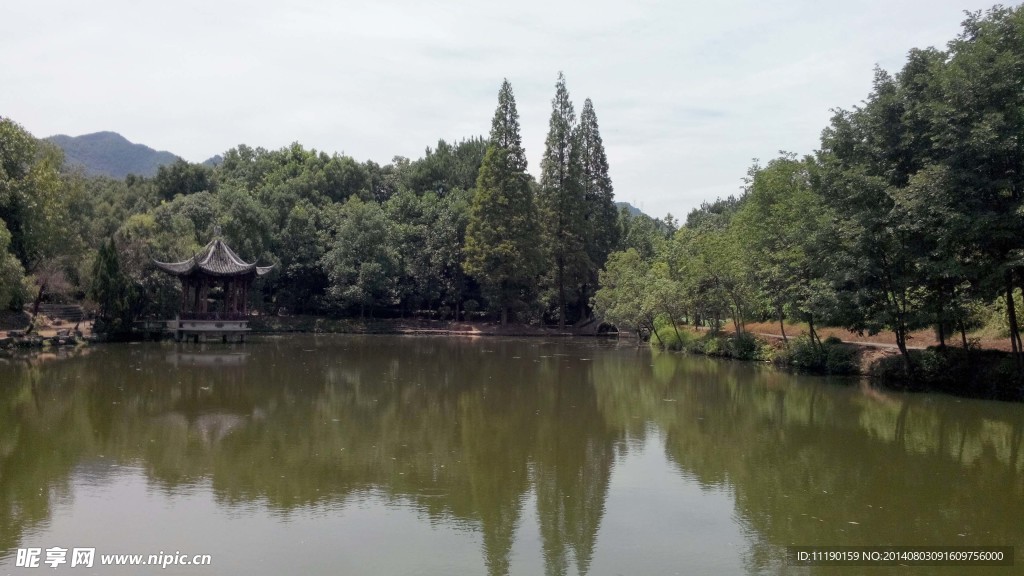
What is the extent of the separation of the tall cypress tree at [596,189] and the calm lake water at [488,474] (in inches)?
1318

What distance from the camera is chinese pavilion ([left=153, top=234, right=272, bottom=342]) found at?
35.8m

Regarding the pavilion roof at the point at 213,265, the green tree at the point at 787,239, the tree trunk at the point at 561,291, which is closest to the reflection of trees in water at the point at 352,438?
the green tree at the point at 787,239

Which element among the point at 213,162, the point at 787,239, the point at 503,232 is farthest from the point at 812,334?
the point at 213,162

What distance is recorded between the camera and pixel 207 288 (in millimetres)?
37375

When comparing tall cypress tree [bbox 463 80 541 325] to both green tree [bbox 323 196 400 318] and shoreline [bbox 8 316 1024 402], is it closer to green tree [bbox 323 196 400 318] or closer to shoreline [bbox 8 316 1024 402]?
green tree [bbox 323 196 400 318]

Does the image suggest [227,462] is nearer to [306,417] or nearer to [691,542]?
[306,417]

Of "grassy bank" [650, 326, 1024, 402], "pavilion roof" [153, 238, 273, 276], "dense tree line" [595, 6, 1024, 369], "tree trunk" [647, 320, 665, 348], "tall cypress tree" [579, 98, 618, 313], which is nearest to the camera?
"dense tree line" [595, 6, 1024, 369]

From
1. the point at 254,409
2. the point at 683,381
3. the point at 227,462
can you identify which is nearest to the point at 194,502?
the point at 227,462

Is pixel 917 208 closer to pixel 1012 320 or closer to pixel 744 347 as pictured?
pixel 1012 320

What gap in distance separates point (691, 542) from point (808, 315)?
19.2 meters

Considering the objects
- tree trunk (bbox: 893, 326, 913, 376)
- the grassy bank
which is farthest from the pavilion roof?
tree trunk (bbox: 893, 326, 913, 376)

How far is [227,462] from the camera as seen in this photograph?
11.4 metres

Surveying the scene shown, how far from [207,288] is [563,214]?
2325 cm

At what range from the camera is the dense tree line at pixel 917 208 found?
18.1 metres
